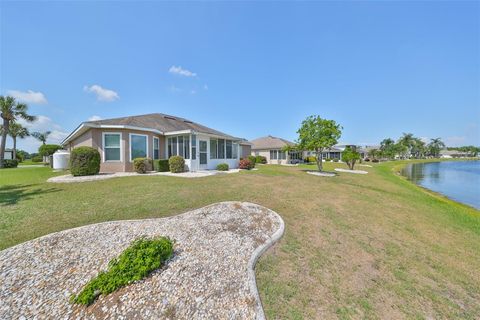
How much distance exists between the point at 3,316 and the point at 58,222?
3.05m

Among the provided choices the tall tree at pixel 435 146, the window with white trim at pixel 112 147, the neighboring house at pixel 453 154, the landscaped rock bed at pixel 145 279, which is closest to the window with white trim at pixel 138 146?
the window with white trim at pixel 112 147

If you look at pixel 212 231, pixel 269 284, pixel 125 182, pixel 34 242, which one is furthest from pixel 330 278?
pixel 125 182

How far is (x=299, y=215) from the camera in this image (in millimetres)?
6293

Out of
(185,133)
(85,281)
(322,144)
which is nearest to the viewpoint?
(85,281)

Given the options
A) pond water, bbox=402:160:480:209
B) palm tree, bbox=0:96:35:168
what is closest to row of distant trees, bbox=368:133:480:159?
pond water, bbox=402:160:480:209

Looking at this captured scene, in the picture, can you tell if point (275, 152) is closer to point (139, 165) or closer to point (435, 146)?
point (139, 165)

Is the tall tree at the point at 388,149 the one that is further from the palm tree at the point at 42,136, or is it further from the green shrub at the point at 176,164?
the palm tree at the point at 42,136

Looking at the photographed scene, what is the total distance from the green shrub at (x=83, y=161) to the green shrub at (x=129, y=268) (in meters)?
10.5

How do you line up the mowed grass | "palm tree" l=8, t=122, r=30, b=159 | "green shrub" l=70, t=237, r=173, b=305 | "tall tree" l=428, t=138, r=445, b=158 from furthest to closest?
"tall tree" l=428, t=138, r=445, b=158, "palm tree" l=8, t=122, r=30, b=159, the mowed grass, "green shrub" l=70, t=237, r=173, b=305

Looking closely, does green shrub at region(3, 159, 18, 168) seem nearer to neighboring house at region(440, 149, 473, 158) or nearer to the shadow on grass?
the shadow on grass

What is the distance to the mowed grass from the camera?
10.4 feet

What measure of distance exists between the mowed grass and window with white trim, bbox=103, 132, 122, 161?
434cm

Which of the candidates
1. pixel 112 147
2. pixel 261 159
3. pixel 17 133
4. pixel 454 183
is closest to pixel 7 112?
pixel 17 133

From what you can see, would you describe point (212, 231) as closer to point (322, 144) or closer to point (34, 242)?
point (34, 242)
